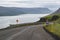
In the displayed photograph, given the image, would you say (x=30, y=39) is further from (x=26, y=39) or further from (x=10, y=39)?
(x=10, y=39)

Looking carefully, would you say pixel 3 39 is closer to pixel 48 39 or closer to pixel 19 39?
pixel 19 39

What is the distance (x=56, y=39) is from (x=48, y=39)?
1.12 m

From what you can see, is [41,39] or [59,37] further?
[41,39]

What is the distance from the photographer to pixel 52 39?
80.4 feet

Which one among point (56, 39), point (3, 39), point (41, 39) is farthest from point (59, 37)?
point (3, 39)

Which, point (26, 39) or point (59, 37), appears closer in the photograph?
point (59, 37)

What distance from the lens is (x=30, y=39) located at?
82.0 ft

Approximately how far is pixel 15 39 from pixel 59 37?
16.6 feet

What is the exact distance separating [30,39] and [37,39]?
0.80 m

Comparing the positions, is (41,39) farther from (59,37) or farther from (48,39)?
(59,37)

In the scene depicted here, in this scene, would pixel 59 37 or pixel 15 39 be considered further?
pixel 15 39

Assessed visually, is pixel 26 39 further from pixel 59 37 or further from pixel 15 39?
pixel 59 37

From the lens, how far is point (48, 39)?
24.9m

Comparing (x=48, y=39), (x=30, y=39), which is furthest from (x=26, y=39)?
(x=48, y=39)
